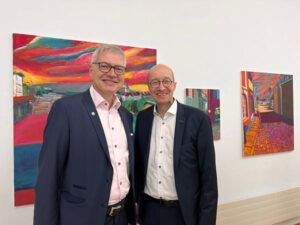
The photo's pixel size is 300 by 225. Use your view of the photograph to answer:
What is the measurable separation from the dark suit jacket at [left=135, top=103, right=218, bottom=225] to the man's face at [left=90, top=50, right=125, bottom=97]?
530 mm

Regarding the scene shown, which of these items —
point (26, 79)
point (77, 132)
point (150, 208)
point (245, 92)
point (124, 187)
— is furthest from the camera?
point (245, 92)

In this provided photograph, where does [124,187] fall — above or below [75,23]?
below

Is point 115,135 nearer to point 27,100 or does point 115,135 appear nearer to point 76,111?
point 76,111

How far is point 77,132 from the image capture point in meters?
1.51

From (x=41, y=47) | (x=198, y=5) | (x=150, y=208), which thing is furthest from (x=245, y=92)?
(x=41, y=47)

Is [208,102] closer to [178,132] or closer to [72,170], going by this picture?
[178,132]

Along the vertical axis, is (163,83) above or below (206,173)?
above

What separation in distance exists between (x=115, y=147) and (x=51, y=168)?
1.29ft

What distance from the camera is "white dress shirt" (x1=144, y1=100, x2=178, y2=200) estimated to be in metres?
1.86

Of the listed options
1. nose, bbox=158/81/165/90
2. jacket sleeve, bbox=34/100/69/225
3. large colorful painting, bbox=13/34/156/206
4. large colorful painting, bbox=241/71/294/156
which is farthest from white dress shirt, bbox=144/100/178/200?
large colorful painting, bbox=241/71/294/156

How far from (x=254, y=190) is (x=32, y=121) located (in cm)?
274

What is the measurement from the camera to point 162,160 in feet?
6.18

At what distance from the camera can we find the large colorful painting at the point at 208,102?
2.90 meters

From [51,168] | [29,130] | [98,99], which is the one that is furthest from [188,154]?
[29,130]
